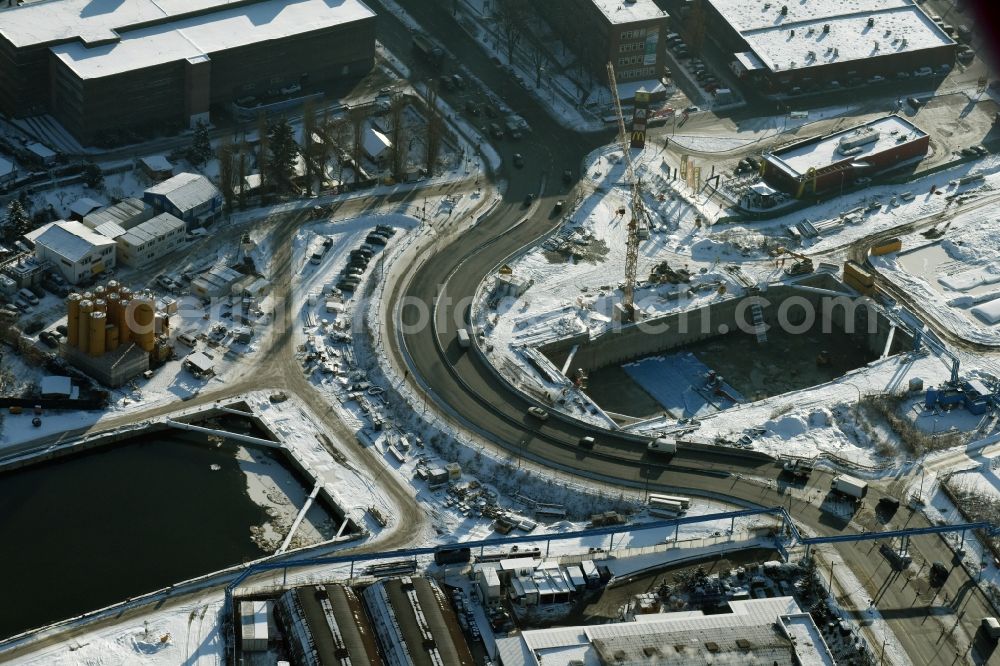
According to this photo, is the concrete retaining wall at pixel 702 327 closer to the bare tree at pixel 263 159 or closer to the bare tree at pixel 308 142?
the bare tree at pixel 308 142

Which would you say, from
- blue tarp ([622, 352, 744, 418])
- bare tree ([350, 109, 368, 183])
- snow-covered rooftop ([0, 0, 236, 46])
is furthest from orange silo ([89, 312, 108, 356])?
blue tarp ([622, 352, 744, 418])

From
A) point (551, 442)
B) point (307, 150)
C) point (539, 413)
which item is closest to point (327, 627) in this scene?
point (551, 442)

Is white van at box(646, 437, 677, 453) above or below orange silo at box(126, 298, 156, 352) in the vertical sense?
above

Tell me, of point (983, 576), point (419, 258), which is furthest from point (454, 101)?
point (983, 576)

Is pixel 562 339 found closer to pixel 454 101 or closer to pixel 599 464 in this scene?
pixel 599 464

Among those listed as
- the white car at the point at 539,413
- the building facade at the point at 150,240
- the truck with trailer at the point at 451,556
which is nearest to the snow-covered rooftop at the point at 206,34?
the building facade at the point at 150,240

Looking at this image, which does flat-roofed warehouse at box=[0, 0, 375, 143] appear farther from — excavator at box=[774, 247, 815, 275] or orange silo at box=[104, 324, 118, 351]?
excavator at box=[774, 247, 815, 275]
